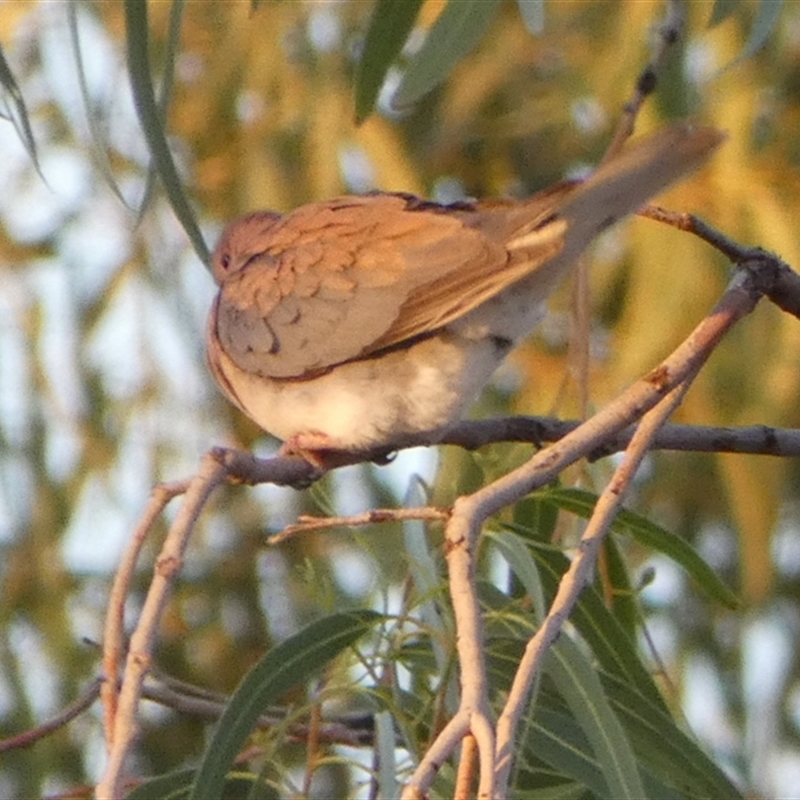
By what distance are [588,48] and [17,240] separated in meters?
1.44

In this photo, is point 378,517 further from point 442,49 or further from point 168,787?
point 442,49

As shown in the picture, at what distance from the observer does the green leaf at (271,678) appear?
1.76m

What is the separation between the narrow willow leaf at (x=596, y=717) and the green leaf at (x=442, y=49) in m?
0.67

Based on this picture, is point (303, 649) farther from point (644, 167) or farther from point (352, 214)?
point (352, 214)

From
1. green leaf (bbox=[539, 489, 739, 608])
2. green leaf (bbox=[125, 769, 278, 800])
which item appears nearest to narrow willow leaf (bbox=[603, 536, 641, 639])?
green leaf (bbox=[539, 489, 739, 608])

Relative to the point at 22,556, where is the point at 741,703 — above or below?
below

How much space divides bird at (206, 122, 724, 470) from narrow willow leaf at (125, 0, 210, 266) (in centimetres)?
37

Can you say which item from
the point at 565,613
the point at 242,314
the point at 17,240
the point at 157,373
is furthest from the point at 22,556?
the point at 565,613

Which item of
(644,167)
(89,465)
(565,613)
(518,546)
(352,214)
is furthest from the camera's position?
(89,465)

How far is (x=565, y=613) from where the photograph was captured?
4.56ft

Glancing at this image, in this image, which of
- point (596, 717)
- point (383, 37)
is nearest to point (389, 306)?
point (383, 37)

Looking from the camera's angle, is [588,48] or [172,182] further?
[588,48]

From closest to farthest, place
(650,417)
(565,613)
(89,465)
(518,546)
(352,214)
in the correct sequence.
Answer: (565,613), (650,417), (518,546), (352,214), (89,465)

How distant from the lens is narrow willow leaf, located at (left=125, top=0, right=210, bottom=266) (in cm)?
203
